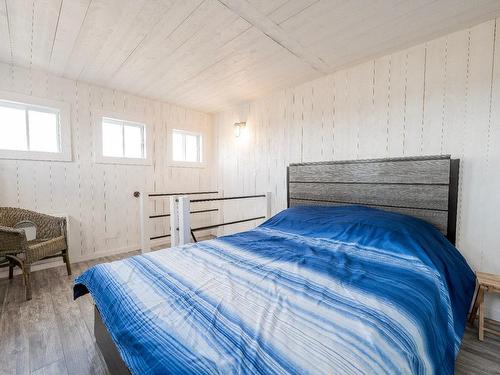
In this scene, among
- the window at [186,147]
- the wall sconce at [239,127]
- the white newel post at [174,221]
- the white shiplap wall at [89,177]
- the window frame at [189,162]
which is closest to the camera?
the white newel post at [174,221]

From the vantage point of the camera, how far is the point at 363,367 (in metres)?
0.67

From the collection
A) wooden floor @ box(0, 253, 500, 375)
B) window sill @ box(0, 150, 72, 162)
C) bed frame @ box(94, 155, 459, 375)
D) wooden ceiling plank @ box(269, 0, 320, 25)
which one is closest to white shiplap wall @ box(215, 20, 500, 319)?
bed frame @ box(94, 155, 459, 375)

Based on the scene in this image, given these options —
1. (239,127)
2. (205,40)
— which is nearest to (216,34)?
(205,40)

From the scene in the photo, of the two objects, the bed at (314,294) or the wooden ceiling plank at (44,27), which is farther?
the wooden ceiling plank at (44,27)

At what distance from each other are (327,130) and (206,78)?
5.15 ft

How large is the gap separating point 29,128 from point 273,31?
9.70ft

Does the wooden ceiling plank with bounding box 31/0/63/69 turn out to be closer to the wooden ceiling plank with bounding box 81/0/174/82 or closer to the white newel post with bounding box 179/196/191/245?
the wooden ceiling plank with bounding box 81/0/174/82

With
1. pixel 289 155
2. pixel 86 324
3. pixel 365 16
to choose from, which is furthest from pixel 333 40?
pixel 86 324

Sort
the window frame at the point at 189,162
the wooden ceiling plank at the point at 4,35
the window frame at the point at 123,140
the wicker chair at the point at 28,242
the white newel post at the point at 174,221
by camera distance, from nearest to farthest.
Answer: the wooden ceiling plank at the point at 4,35
the wicker chair at the point at 28,242
the white newel post at the point at 174,221
the window frame at the point at 123,140
the window frame at the point at 189,162

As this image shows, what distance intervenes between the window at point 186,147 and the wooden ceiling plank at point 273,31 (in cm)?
239

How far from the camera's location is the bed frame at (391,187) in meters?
1.86

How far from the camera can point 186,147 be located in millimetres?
4113

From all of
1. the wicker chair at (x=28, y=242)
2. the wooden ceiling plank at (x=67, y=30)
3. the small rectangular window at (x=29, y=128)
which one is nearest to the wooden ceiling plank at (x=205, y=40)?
the wooden ceiling plank at (x=67, y=30)

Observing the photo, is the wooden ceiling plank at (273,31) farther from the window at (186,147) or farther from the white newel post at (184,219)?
the window at (186,147)
